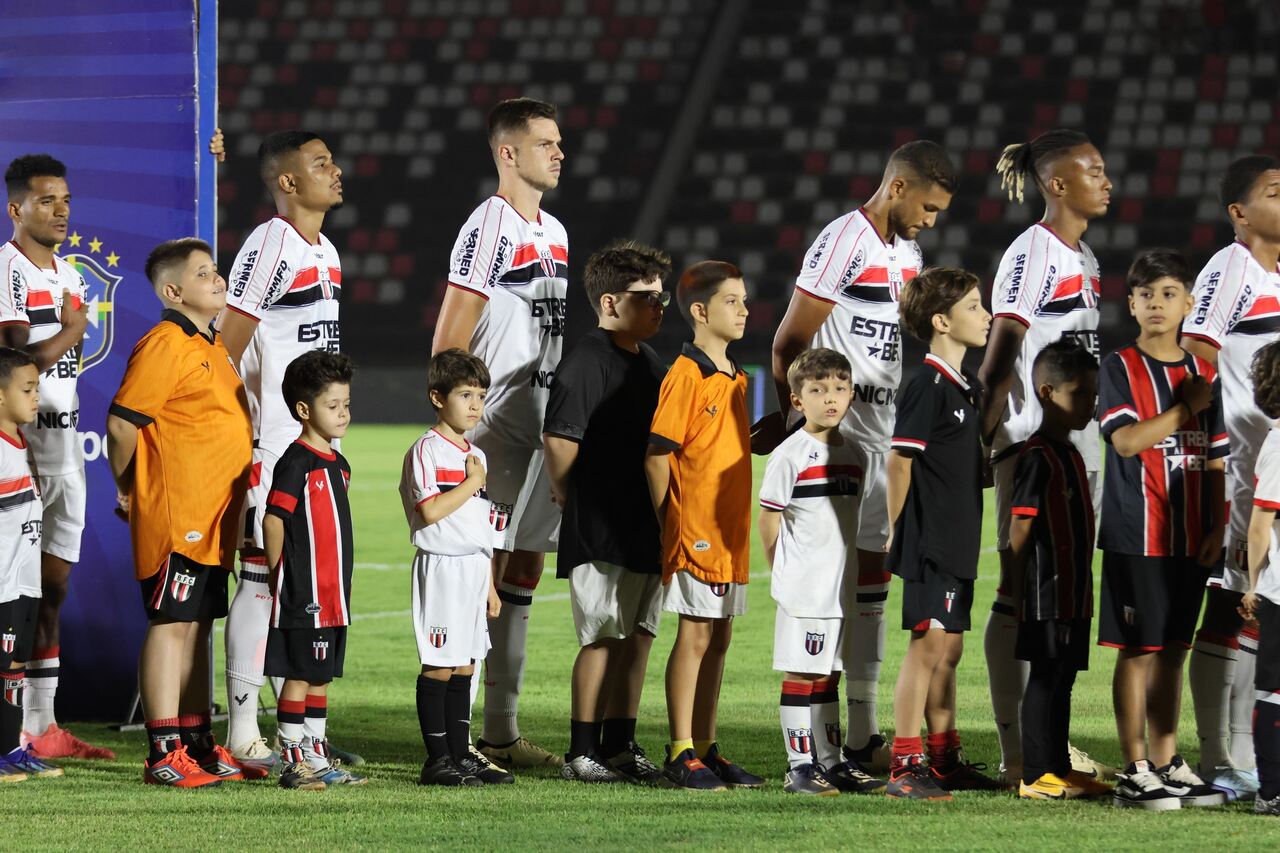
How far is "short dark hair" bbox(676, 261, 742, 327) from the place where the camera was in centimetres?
532

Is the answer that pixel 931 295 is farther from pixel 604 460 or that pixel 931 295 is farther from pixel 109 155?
pixel 109 155

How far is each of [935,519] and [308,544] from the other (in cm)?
188

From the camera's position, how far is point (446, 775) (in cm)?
526

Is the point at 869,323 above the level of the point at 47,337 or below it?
above

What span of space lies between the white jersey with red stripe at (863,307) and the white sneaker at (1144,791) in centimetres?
140

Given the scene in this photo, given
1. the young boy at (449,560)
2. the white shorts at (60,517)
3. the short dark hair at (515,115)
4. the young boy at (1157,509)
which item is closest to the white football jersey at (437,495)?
the young boy at (449,560)

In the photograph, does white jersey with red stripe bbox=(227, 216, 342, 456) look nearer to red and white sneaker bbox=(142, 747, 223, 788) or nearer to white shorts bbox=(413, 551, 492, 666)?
white shorts bbox=(413, 551, 492, 666)

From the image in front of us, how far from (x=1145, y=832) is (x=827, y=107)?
21.3 metres

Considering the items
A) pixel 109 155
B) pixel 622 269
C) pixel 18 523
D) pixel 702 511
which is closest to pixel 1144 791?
pixel 702 511

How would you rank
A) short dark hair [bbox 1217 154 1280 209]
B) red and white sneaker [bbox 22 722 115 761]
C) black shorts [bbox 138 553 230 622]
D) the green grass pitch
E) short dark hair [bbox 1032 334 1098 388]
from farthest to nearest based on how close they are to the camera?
red and white sneaker [bbox 22 722 115 761], short dark hair [bbox 1217 154 1280 209], black shorts [bbox 138 553 230 622], short dark hair [bbox 1032 334 1098 388], the green grass pitch

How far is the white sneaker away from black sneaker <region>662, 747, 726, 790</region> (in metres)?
1.15

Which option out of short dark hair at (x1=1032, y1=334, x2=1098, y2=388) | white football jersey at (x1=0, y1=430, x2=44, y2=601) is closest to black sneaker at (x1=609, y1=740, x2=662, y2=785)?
short dark hair at (x1=1032, y1=334, x2=1098, y2=388)

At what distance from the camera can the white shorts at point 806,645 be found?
5.12m

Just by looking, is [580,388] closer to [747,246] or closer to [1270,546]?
[1270,546]
